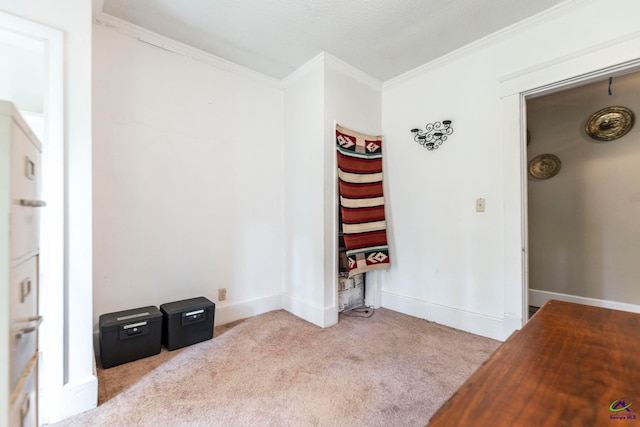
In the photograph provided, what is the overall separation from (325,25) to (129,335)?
2.60 m

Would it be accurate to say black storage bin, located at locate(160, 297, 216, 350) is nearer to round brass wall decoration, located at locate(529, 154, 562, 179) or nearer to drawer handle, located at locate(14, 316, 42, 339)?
drawer handle, located at locate(14, 316, 42, 339)

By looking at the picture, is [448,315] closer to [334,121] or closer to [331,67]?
[334,121]

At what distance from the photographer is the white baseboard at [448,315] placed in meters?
2.32

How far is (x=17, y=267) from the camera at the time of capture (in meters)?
0.75

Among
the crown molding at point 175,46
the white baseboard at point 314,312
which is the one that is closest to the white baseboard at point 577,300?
the white baseboard at point 314,312

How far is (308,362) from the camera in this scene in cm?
196

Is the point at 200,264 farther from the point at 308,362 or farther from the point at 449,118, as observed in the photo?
the point at 449,118

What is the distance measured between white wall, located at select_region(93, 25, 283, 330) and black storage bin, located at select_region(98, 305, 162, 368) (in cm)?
21

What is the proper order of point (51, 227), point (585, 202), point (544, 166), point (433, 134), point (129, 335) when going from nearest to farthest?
point (51, 227), point (129, 335), point (433, 134), point (585, 202), point (544, 166)

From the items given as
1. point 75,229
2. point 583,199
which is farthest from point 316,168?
point 583,199

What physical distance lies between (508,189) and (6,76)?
3.12m

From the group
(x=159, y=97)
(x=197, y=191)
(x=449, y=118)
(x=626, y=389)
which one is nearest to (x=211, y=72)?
(x=159, y=97)

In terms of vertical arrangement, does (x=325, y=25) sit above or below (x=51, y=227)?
above
